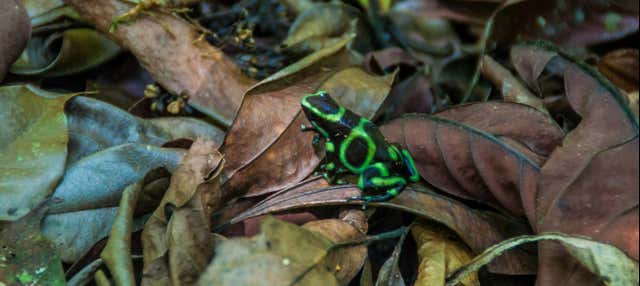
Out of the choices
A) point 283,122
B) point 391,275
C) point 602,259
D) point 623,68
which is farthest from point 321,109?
point 623,68

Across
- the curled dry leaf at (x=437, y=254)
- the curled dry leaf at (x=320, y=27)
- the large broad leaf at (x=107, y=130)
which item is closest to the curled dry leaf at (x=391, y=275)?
the curled dry leaf at (x=437, y=254)

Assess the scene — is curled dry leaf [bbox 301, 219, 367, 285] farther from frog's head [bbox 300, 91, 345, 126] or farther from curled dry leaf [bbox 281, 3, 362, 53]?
curled dry leaf [bbox 281, 3, 362, 53]

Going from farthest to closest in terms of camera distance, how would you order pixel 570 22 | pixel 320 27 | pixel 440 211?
1. pixel 570 22
2. pixel 320 27
3. pixel 440 211

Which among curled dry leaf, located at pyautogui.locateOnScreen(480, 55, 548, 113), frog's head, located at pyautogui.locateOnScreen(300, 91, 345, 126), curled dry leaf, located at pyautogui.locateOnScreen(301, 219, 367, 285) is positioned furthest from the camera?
curled dry leaf, located at pyautogui.locateOnScreen(480, 55, 548, 113)

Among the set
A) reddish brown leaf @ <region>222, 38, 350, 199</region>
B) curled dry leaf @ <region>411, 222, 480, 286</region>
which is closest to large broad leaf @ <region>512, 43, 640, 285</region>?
curled dry leaf @ <region>411, 222, 480, 286</region>

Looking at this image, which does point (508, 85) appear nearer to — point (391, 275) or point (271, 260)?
point (391, 275)

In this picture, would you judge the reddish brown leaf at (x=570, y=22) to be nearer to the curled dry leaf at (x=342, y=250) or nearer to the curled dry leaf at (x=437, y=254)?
the curled dry leaf at (x=437, y=254)
